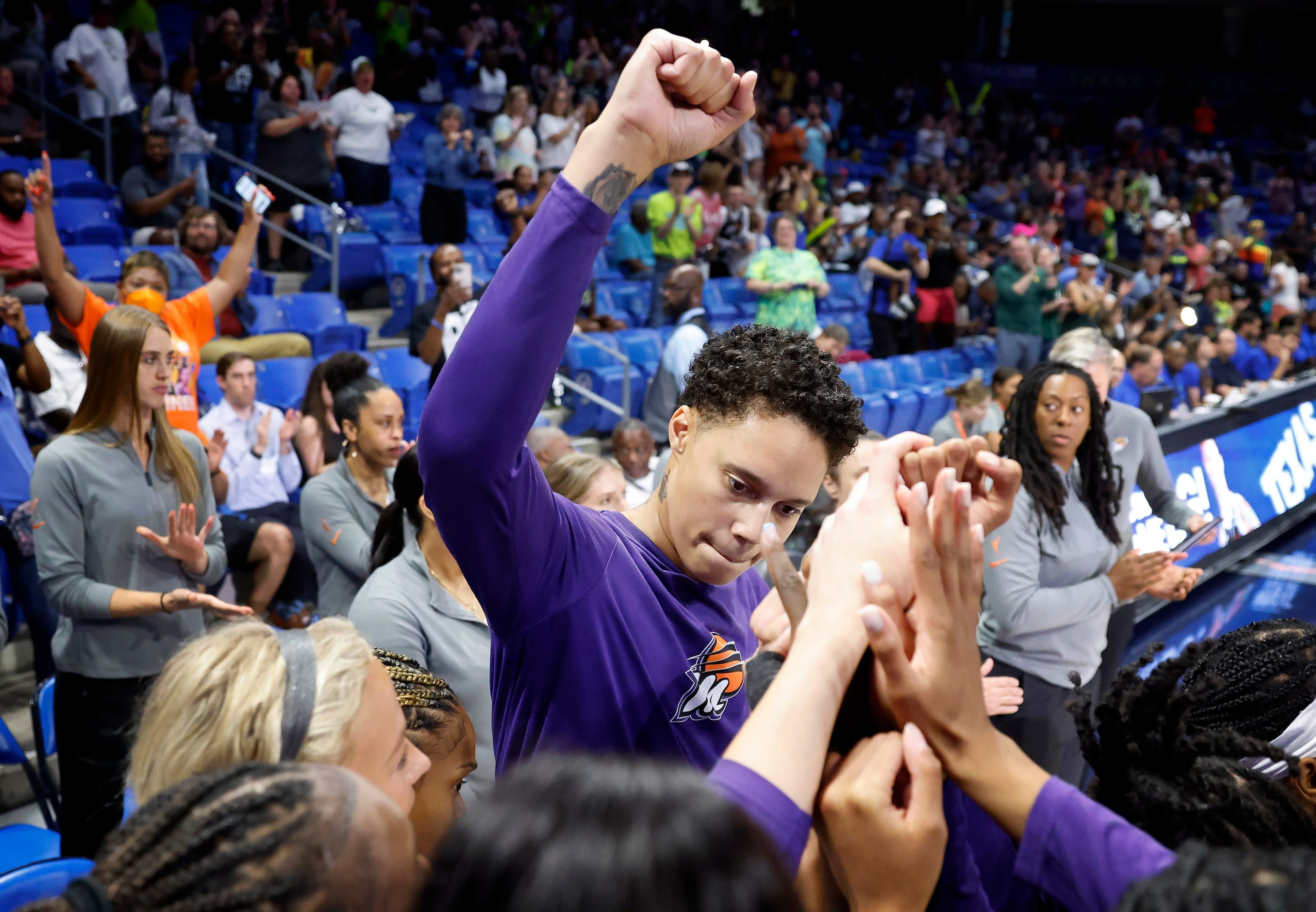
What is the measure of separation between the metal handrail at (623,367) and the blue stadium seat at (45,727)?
12.8ft

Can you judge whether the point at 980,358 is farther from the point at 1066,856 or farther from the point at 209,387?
the point at 1066,856

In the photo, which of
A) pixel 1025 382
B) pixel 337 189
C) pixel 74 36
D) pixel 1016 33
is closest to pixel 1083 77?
pixel 1016 33

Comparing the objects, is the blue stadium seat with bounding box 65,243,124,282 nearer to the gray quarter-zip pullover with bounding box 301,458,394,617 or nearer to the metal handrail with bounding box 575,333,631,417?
the metal handrail with bounding box 575,333,631,417

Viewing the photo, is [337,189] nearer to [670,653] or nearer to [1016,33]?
[670,653]

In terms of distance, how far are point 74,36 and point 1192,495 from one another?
794 centimetres

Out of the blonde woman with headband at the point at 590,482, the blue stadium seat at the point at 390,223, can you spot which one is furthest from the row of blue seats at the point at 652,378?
the blonde woman with headband at the point at 590,482

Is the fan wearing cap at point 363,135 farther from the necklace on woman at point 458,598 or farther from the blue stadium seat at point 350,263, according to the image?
the necklace on woman at point 458,598

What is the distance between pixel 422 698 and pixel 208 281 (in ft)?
17.6

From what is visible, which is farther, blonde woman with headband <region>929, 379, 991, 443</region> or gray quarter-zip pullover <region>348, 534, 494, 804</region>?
blonde woman with headband <region>929, 379, 991, 443</region>

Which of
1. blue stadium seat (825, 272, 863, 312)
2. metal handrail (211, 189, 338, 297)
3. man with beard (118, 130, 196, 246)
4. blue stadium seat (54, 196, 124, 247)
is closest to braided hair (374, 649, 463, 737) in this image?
metal handrail (211, 189, 338, 297)

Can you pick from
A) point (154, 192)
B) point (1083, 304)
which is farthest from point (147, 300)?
point (1083, 304)

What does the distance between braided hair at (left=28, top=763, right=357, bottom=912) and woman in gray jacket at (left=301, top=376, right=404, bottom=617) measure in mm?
2491

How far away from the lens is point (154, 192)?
734cm

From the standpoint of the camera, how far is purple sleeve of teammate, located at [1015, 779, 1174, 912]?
93 cm
